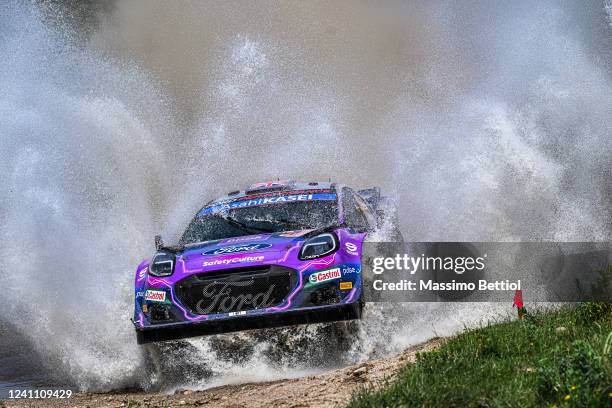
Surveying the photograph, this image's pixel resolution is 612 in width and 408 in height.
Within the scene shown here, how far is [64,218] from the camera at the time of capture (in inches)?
669

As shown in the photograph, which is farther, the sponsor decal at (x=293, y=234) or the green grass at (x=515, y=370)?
the sponsor decal at (x=293, y=234)

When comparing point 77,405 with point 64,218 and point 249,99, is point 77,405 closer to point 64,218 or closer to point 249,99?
point 64,218

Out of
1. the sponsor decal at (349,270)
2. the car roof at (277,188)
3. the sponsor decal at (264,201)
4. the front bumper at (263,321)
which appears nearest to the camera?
the front bumper at (263,321)

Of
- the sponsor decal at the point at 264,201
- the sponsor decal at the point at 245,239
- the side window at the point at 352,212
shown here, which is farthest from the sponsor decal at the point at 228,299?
the sponsor decal at the point at 264,201

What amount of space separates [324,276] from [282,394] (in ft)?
4.58

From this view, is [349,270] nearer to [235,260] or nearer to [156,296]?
[235,260]

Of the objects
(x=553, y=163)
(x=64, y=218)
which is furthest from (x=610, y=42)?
(x=64, y=218)

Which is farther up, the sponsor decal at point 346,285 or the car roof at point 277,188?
the car roof at point 277,188

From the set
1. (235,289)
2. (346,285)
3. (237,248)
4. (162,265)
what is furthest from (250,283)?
(162,265)

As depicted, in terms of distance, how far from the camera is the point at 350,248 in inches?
321

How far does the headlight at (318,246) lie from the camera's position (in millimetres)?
7953

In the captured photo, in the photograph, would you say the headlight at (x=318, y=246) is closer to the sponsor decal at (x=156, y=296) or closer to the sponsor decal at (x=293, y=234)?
the sponsor decal at (x=293, y=234)

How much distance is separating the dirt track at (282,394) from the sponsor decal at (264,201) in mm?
2405

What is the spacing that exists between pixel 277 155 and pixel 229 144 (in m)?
1.61
